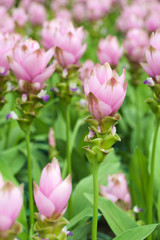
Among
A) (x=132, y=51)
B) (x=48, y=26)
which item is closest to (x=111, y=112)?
(x=48, y=26)

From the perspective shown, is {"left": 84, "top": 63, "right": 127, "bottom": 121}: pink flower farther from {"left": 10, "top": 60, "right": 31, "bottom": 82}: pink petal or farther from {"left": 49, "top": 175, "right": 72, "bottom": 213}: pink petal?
{"left": 10, "top": 60, "right": 31, "bottom": 82}: pink petal

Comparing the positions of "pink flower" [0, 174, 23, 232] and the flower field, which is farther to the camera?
the flower field

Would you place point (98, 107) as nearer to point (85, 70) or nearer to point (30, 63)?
point (30, 63)

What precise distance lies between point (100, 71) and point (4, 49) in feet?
2.69

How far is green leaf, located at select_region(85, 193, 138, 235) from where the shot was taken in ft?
5.58

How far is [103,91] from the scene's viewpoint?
3.99 feet

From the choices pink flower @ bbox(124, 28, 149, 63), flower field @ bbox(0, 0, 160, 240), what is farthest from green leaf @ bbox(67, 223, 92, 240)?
pink flower @ bbox(124, 28, 149, 63)

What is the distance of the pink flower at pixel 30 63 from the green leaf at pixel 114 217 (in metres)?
0.60

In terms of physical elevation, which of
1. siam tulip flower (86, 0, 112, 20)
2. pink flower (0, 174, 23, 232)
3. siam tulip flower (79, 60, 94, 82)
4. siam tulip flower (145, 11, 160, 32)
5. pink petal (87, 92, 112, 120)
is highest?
pink flower (0, 174, 23, 232)

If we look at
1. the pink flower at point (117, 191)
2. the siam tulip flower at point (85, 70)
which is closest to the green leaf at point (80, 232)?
the pink flower at point (117, 191)

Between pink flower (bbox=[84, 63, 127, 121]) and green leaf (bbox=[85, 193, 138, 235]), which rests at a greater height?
pink flower (bbox=[84, 63, 127, 121])

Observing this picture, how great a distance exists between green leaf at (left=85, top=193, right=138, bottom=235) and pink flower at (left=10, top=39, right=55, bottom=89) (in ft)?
1.96

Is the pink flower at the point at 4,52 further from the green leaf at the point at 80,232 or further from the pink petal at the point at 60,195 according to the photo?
the pink petal at the point at 60,195

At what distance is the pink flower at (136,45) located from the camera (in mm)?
2932
